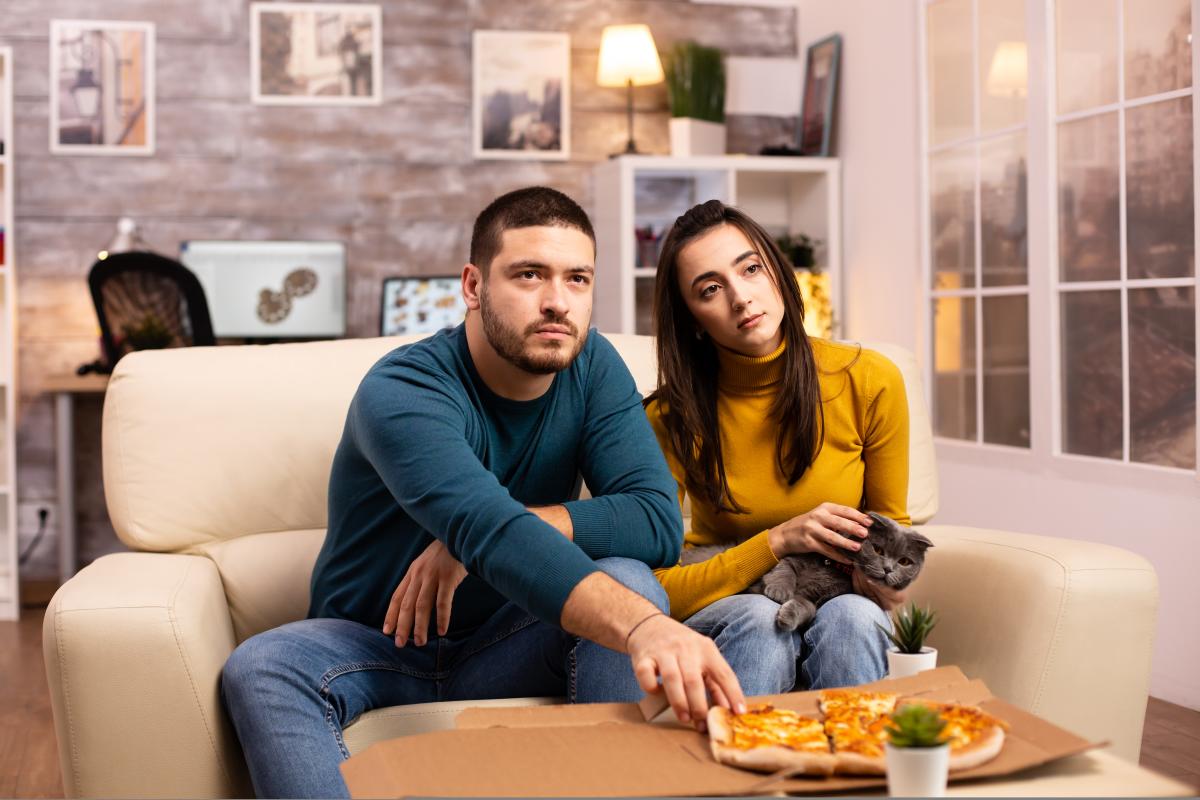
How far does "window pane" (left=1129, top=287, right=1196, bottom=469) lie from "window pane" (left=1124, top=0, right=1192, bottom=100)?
0.52 m

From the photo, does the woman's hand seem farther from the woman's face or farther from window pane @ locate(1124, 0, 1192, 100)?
window pane @ locate(1124, 0, 1192, 100)

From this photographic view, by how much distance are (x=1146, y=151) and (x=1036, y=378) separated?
2.41 ft

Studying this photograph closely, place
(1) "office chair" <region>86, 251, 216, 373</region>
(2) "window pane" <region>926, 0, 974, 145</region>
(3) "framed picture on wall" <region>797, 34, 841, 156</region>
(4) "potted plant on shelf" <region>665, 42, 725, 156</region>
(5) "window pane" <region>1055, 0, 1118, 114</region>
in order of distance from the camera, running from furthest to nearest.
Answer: (4) "potted plant on shelf" <region>665, 42, 725, 156</region> → (3) "framed picture on wall" <region>797, 34, 841, 156</region> → (1) "office chair" <region>86, 251, 216, 373</region> → (2) "window pane" <region>926, 0, 974, 145</region> → (5) "window pane" <region>1055, 0, 1118, 114</region>

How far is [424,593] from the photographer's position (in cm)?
171

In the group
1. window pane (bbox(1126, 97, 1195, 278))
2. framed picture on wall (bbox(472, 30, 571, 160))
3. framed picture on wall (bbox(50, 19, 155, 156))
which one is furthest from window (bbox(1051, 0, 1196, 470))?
framed picture on wall (bbox(50, 19, 155, 156))

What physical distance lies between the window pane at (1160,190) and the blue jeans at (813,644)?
1747 millimetres

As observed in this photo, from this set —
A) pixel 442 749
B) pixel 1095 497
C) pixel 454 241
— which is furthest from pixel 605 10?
pixel 442 749

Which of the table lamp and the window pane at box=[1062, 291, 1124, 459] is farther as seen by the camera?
the table lamp

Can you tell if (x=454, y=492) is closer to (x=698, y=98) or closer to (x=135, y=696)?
(x=135, y=696)

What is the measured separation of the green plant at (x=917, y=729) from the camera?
100cm

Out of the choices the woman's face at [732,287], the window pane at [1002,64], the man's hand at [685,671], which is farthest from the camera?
the window pane at [1002,64]

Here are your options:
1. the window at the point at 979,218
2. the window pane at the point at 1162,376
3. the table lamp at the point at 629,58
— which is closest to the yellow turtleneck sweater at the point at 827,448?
the window pane at the point at 1162,376

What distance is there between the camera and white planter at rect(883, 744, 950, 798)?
3.27 ft

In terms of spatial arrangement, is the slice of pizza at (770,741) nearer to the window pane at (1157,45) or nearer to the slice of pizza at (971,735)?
the slice of pizza at (971,735)
